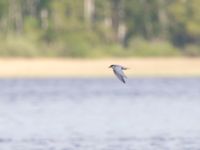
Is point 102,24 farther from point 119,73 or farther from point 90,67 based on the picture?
point 119,73

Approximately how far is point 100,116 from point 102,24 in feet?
109

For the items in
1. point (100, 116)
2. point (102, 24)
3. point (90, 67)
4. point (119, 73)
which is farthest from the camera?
point (102, 24)

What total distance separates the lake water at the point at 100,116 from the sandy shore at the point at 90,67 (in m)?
3.72

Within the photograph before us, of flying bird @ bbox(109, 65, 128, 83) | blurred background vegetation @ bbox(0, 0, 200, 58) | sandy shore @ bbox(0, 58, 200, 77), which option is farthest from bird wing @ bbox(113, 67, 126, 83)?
blurred background vegetation @ bbox(0, 0, 200, 58)

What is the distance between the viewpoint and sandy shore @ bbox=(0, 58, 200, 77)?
53.6m

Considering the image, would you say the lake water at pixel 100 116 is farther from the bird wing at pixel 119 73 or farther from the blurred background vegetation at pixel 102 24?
the blurred background vegetation at pixel 102 24

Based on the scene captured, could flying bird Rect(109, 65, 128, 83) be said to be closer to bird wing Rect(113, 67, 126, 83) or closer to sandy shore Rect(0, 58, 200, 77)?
bird wing Rect(113, 67, 126, 83)

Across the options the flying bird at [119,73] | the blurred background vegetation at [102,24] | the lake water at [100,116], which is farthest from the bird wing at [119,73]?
the blurred background vegetation at [102,24]

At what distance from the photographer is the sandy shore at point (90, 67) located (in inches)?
2110

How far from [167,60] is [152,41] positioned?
6.11 meters

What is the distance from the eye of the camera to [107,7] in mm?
64312

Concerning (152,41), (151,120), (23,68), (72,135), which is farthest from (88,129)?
(152,41)

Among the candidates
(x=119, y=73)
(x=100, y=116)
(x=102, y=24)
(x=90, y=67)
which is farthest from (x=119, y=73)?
(x=102, y=24)

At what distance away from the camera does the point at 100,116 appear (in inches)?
1211
